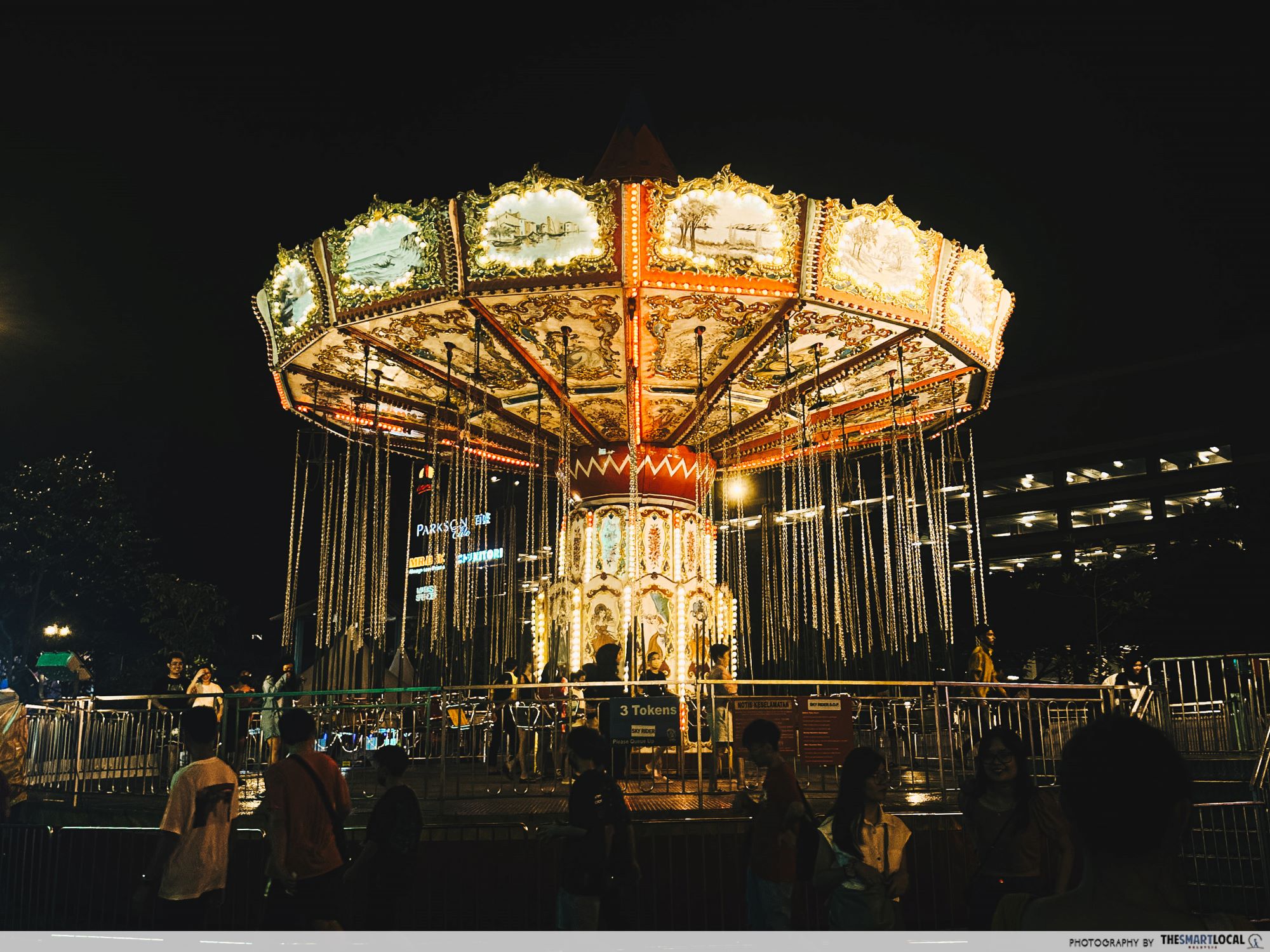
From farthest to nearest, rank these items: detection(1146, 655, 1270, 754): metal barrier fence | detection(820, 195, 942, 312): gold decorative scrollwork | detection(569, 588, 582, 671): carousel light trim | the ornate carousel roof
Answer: detection(569, 588, 582, 671): carousel light trim
detection(1146, 655, 1270, 754): metal barrier fence
detection(820, 195, 942, 312): gold decorative scrollwork
the ornate carousel roof

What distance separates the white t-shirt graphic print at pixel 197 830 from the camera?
4.89 metres

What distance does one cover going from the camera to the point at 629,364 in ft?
42.9

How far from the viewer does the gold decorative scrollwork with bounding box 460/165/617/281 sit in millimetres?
10664

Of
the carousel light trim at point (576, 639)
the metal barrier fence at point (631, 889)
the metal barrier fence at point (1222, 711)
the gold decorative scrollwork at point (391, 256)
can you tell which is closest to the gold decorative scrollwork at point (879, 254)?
the gold decorative scrollwork at point (391, 256)

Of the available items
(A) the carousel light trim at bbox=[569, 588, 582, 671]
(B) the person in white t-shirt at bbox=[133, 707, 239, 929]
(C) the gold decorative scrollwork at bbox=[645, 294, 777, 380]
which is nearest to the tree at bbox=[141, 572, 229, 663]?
(A) the carousel light trim at bbox=[569, 588, 582, 671]

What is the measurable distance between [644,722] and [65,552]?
992 inches

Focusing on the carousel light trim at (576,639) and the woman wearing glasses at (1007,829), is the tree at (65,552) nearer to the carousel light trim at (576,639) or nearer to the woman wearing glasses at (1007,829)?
the carousel light trim at (576,639)

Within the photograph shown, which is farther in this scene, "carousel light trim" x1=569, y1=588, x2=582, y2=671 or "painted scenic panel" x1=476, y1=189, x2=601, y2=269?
"carousel light trim" x1=569, y1=588, x2=582, y2=671

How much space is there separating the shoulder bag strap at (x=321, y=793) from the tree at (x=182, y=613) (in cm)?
2741

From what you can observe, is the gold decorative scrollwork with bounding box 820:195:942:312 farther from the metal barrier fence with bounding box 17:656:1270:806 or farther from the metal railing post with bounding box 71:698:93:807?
the metal railing post with bounding box 71:698:93:807

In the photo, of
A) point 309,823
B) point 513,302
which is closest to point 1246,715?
point 513,302
